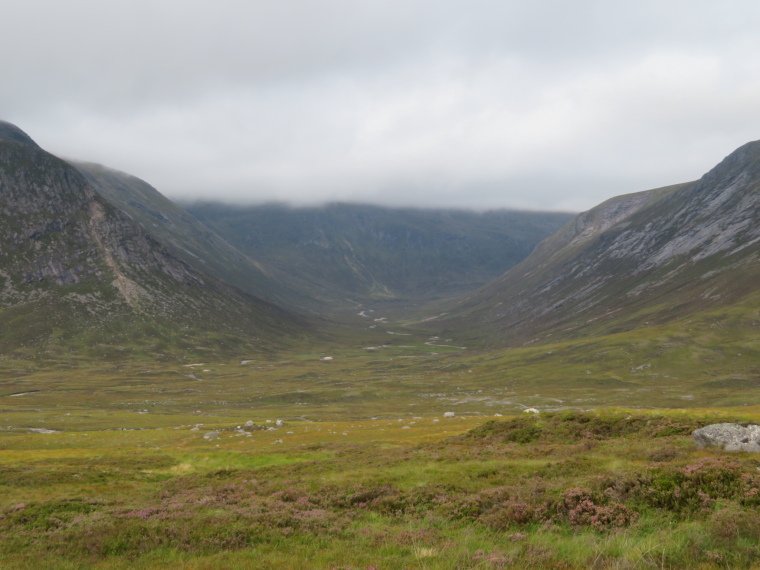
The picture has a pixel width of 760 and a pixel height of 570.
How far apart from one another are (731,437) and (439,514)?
60.4 feet

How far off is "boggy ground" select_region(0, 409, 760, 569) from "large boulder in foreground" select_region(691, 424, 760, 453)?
1.20m

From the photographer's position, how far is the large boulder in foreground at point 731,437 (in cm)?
2412

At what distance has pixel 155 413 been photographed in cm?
13712

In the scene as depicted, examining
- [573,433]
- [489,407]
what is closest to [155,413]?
[489,407]

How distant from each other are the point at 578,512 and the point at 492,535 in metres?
3.60

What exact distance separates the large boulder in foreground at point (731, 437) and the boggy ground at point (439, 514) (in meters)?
1.20

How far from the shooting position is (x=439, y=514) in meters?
19.8

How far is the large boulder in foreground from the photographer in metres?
24.1

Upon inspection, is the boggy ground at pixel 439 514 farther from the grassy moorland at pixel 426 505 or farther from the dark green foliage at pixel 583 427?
the dark green foliage at pixel 583 427

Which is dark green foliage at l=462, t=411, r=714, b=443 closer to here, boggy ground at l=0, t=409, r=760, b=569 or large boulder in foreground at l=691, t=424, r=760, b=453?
boggy ground at l=0, t=409, r=760, b=569

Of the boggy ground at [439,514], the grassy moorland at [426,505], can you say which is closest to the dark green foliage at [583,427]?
the grassy moorland at [426,505]

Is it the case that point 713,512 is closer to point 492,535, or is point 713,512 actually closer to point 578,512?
point 578,512

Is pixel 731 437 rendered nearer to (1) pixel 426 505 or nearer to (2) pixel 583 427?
(2) pixel 583 427

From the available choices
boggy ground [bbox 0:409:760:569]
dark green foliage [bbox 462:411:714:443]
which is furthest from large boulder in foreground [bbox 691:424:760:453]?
dark green foliage [bbox 462:411:714:443]
